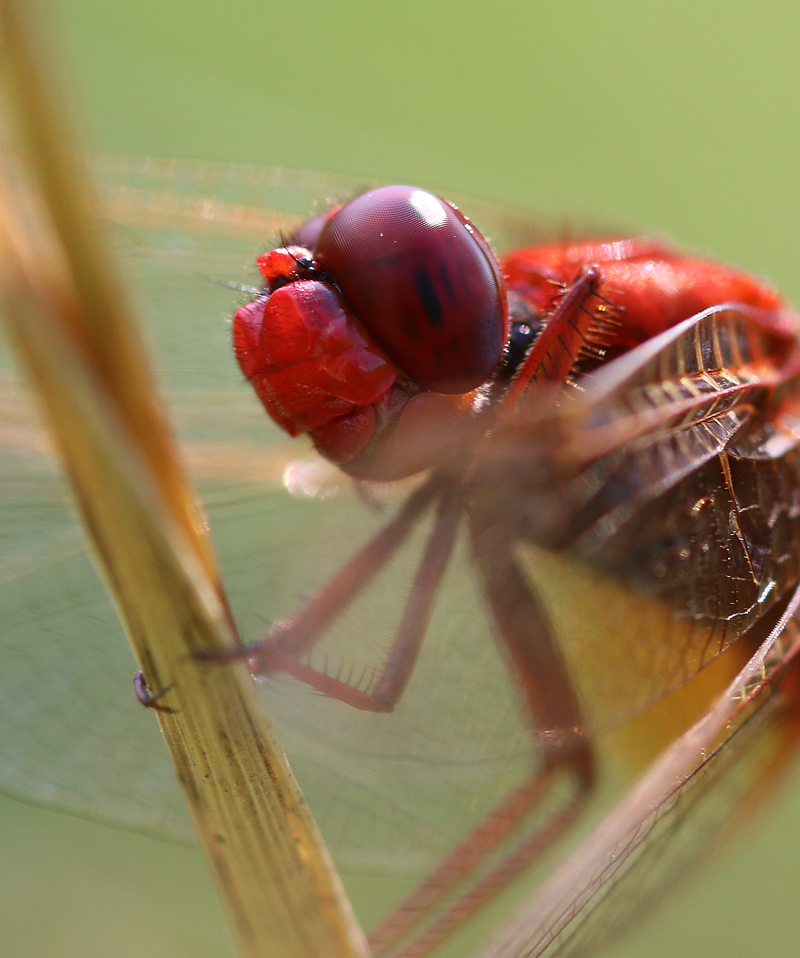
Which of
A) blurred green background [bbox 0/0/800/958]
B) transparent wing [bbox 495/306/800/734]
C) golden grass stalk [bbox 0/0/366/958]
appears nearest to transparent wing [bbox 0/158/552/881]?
transparent wing [bbox 495/306/800/734]

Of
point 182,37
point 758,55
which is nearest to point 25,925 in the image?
point 182,37

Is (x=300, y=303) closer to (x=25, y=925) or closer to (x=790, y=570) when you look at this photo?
(x=790, y=570)

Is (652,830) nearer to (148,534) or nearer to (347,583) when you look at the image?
(347,583)

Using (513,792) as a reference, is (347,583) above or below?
above

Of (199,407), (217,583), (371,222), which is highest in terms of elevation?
(371,222)

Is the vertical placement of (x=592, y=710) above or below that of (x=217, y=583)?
below

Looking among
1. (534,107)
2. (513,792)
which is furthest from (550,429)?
(534,107)

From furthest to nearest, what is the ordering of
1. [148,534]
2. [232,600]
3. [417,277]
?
[232,600] < [417,277] < [148,534]
